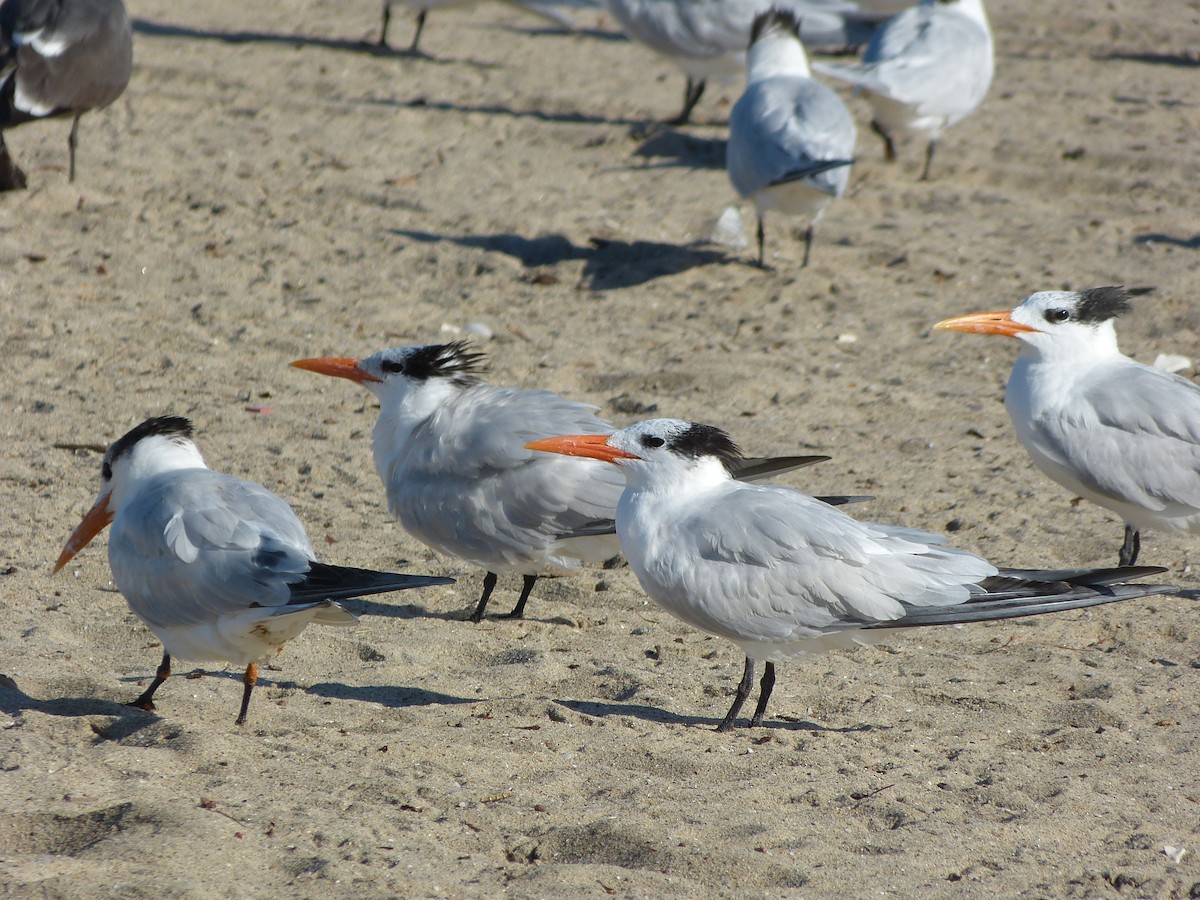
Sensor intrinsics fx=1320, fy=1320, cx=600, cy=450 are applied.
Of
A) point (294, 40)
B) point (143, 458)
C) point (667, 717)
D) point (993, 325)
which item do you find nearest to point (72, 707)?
point (143, 458)

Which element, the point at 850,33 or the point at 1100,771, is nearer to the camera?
the point at 1100,771

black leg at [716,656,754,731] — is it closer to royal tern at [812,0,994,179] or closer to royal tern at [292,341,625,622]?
royal tern at [292,341,625,622]

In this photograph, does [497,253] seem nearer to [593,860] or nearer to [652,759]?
[652,759]

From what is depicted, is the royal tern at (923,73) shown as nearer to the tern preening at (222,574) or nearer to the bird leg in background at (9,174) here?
the bird leg in background at (9,174)

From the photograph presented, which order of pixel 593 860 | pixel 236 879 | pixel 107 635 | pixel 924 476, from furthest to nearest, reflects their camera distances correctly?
pixel 924 476
pixel 107 635
pixel 593 860
pixel 236 879

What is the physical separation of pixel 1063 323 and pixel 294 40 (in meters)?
8.30

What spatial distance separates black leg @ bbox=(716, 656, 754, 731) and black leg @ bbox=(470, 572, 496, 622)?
111 centimetres

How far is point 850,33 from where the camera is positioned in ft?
38.4

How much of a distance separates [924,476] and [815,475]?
0.45m

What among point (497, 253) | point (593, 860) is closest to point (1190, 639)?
point (593, 860)

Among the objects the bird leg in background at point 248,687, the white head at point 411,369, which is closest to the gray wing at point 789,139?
the white head at point 411,369

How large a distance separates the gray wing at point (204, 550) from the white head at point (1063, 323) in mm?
2605

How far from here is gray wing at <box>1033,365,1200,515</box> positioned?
181 inches

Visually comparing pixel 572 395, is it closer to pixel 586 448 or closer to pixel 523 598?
pixel 523 598
